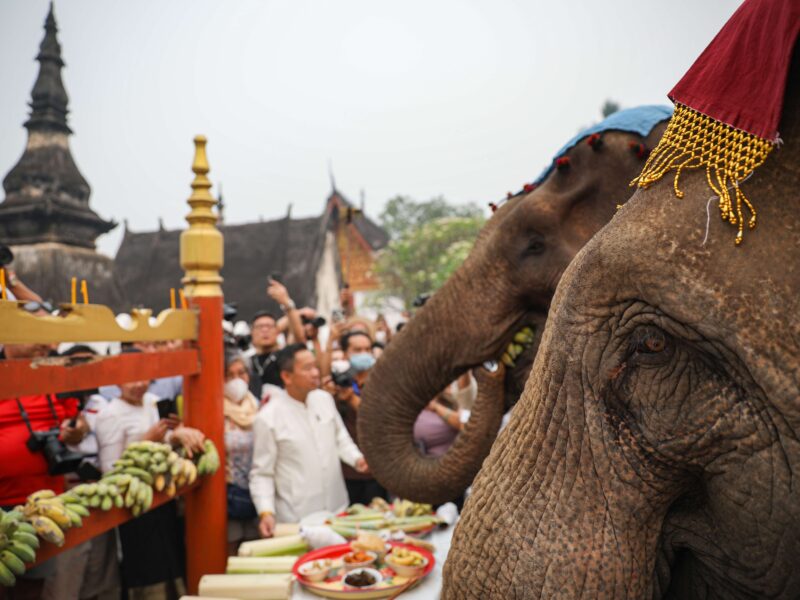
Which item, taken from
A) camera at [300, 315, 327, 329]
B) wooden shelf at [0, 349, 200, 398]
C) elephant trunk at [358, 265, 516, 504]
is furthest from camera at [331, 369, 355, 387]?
elephant trunk at [358, 265, 516, 504]

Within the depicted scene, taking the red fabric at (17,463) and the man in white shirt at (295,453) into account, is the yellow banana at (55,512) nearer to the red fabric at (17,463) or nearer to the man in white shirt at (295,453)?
the red fabric at (17,463)

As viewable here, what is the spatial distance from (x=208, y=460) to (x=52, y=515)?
4.03 ft

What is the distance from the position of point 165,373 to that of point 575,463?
268 cm

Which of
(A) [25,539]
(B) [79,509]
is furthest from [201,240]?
(A) [25,539]

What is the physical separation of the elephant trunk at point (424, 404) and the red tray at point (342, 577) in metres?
0.41

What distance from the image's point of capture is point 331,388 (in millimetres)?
5223

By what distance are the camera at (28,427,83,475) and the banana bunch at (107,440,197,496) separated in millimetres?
193

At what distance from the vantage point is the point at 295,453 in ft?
13.6

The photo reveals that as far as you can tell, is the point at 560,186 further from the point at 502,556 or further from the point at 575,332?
the point at 502,556

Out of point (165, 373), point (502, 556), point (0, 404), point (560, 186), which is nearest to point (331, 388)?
point (165, 373)

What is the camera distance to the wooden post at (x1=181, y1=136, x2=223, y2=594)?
390 cm

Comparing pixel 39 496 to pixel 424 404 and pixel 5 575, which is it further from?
pixel 424 404

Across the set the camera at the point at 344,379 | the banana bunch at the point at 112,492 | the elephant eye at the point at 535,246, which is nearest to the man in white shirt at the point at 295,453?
the camera at the point at 344,379

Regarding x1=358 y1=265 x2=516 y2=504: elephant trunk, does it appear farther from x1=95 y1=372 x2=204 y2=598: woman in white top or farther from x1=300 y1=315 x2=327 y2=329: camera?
x1=300 y1=315 x2=327 y2=329: camera
